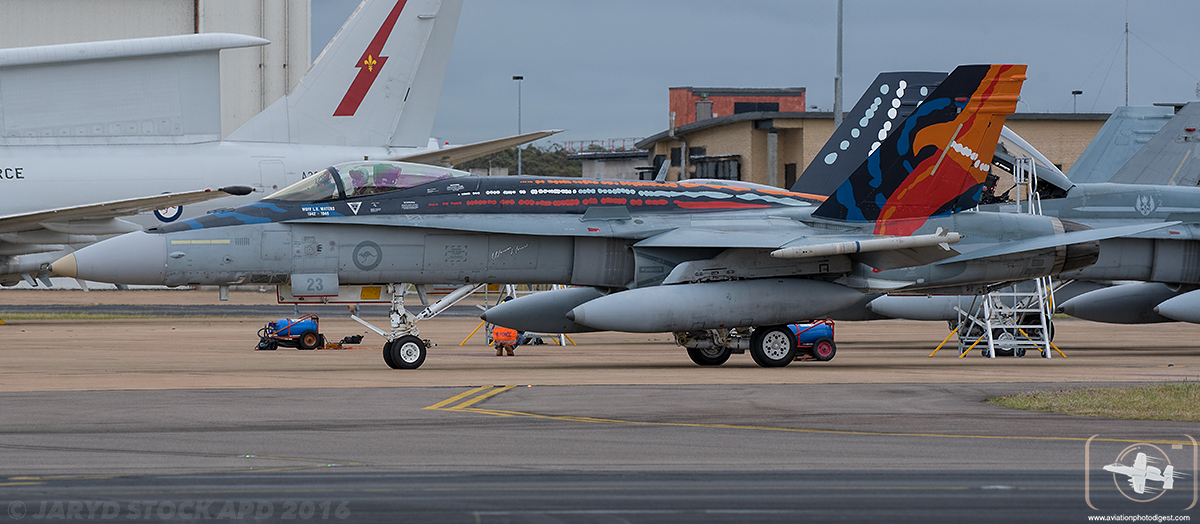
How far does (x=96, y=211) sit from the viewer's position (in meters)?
23.5

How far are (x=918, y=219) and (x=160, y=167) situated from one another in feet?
56.5

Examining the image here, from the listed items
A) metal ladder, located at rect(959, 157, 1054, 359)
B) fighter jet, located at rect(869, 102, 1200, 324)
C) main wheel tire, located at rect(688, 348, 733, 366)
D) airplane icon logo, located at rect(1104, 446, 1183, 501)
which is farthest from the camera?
fighter jet, located at rect(869, 102, 1200, 324)

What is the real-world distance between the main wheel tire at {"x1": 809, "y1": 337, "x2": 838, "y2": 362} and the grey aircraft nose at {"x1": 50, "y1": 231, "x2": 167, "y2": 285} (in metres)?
10.1

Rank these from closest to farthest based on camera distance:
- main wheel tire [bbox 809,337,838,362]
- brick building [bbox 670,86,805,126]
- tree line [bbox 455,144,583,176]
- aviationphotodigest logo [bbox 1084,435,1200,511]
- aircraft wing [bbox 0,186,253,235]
A: aviationphotodigest logo [bbox 1084,435,1200,511]
main wheel tire [bbox 809,337,838,362]
aircraft wing [bbox 0,186,253,235]
brick building [bbox 670,86,805,126]
tree line [bbox 455,144,583,176]

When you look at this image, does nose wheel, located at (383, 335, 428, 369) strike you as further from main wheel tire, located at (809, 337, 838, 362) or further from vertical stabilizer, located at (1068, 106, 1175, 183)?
vertical stabilizer, located at (1068, 106, 1175, 183)

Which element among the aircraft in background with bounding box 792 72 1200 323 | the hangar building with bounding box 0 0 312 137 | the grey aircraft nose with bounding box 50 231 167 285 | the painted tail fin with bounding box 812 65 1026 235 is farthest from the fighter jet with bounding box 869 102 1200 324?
the hangar building with bounding box 0 0 312 137

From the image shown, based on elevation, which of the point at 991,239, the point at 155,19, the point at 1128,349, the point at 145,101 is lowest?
the point at 1128,349

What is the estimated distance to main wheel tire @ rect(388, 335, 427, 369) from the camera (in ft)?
51.2

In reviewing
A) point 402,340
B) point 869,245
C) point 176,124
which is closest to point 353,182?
point 402,340

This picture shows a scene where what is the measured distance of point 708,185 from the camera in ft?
57.8

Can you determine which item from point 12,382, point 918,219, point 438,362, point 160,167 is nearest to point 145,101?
point 160,167

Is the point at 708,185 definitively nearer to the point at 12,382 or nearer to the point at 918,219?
the point at 918,219

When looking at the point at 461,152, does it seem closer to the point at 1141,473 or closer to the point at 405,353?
the point at 405,353

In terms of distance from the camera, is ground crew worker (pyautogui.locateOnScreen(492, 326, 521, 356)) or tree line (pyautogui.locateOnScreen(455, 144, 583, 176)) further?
tree line (pyautogui.locateOnScreen(455, 144, 583, 176))
